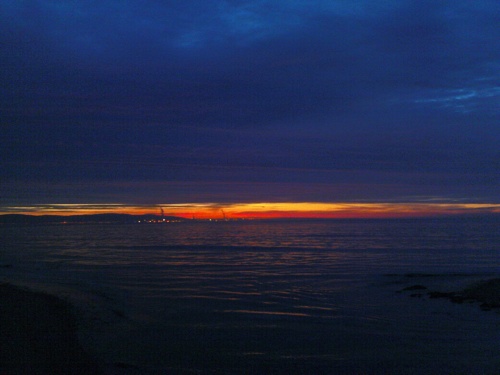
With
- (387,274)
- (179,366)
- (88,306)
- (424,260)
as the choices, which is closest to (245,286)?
(88,306)

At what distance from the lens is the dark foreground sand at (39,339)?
32.8ft

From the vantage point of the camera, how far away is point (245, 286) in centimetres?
2494

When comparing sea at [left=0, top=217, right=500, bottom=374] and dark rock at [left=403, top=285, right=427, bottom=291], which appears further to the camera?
dark rock at [left=403, top=285, right=427, bottom=291]

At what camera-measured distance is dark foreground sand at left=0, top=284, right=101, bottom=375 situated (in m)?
9.99

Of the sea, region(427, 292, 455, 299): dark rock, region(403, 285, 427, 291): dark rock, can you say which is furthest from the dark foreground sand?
region(403, 285, 427, 291): dark rock

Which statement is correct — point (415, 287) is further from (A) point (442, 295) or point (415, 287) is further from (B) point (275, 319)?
(B) point (275, 319)

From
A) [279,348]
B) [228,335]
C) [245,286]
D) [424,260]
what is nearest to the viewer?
[279,348]

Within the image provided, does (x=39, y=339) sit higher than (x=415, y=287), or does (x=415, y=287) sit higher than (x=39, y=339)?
(x=39, y=339)

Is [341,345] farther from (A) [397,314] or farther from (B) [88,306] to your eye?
(B) [88,306]

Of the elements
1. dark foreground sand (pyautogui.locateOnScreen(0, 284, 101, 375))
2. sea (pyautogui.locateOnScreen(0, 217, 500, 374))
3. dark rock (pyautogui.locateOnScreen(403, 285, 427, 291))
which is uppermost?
dark foreground sand (pyautogui.locateOnScreen(0, 284, 101, 375))

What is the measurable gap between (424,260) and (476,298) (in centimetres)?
1900

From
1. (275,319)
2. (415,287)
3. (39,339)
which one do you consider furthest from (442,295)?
(39,339)

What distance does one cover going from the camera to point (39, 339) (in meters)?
12.4

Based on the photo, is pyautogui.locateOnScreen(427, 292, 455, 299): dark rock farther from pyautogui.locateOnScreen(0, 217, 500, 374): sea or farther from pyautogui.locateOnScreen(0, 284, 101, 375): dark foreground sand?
pyautogui.locateOnScreen(0, 284, 101, 375): dark foreground sand
